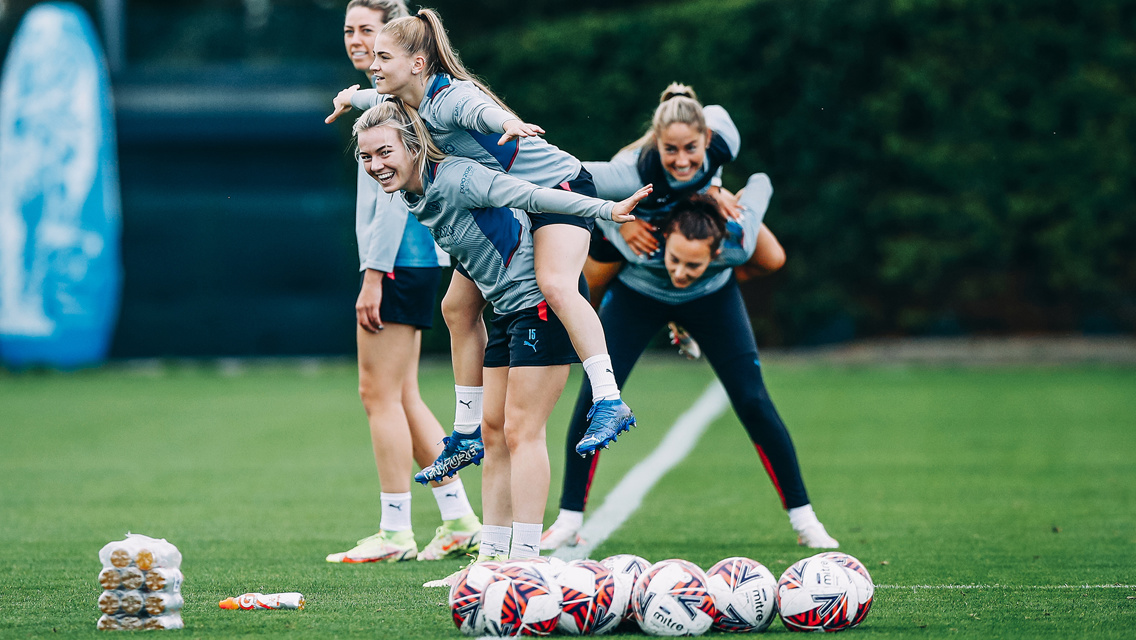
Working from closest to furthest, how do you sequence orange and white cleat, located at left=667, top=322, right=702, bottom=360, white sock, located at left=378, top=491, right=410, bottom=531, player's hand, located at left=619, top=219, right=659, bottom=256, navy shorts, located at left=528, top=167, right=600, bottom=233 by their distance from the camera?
navy shorts, located at left=528, top=167, right=600, bottom=233 → white sock, located at left=378, top=491, right=410, bottom=531 → player's hand, located at left=619, top=219, right=659, bottom=256 → orange and white cleat, located at left=667, top=322, right=702, bottom=360

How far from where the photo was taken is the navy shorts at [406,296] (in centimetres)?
554

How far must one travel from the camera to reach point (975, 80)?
17.7m

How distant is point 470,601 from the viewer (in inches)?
155

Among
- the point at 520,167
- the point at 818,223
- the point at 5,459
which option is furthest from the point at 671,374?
the point at 520,167

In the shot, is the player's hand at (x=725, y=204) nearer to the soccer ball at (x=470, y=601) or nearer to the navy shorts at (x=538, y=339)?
the navy shorts at (x=538, y=339)

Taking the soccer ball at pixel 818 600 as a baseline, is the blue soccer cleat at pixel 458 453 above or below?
above

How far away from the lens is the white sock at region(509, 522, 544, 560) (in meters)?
4.63

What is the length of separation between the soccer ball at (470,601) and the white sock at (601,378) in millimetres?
787

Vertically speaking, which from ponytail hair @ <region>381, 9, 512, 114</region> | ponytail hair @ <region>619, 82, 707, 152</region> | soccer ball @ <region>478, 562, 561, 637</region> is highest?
ponytail hair @ <region>381, 9, 512, 114</region>

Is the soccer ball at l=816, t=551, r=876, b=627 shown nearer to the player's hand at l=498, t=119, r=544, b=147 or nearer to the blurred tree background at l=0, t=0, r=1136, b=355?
the player's hand at l=498, t=119, r=544, b=147

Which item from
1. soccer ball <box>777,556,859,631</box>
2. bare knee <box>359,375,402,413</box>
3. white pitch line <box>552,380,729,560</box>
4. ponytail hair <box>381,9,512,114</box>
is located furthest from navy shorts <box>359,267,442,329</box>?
soccer ball <box>777,556,859,631</box>

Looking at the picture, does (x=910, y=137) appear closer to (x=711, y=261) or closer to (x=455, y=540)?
(x=711, y=261)

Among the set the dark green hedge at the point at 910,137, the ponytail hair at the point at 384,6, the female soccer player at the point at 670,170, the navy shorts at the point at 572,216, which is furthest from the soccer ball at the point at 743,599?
the dark green hedge at the point at 910,137

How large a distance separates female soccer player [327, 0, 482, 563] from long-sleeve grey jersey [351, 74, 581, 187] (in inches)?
36.2
